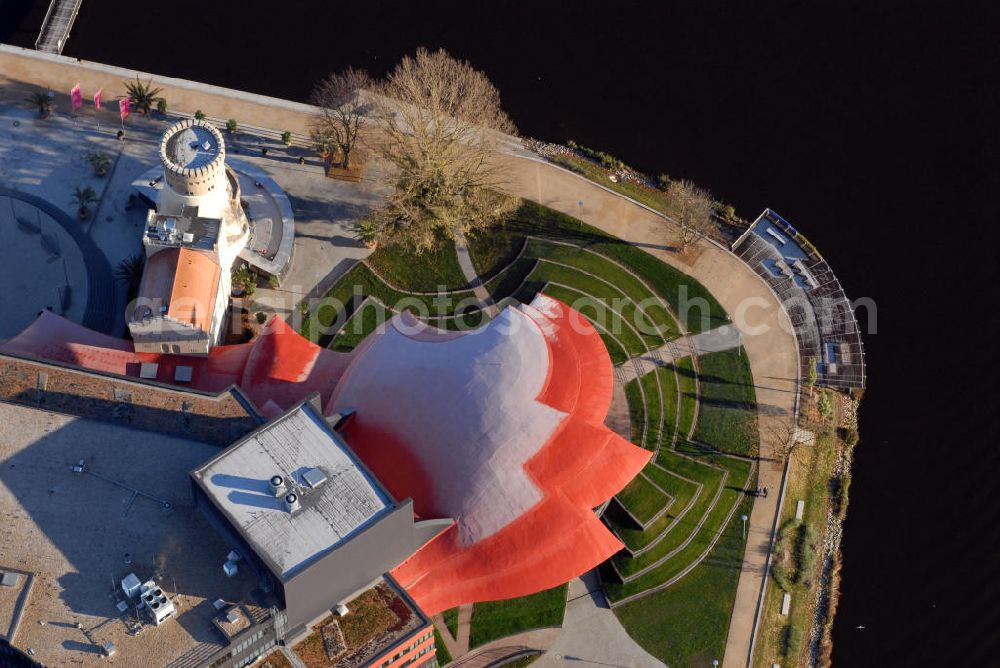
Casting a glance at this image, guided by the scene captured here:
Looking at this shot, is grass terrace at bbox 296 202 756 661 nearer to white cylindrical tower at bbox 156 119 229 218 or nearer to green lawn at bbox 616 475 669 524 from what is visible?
green lawn at bbox 616 475 669 524

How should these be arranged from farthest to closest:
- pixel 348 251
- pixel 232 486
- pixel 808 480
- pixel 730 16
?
pixel 730 16 → pixel 348 251 → pixel 808 480 → pixel 232 486

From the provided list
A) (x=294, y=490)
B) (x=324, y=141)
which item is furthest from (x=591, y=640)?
(x=324, y=141)

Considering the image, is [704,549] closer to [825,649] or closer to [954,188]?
[825,649]

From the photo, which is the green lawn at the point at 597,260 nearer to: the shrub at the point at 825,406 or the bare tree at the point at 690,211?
the bare tree at the point at 690,211

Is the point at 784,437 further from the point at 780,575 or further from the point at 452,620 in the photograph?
the point at 452,620

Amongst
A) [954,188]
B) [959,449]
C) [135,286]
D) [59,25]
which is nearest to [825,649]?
[959,449]

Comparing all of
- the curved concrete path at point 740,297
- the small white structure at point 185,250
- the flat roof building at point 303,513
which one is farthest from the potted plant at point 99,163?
the flat roof building at point 303,513
